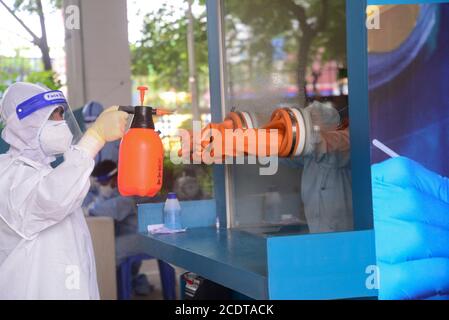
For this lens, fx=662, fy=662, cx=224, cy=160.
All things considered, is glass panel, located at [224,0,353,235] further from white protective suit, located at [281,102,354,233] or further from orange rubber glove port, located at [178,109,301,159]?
orange rubber glove port, located at [178,109,301,159]

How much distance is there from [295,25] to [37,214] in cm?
649

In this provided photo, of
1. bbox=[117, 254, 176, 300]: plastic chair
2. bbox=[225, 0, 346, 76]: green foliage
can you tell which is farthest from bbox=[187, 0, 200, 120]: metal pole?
bbox=[117, 254, 176, 300]: plastic chair

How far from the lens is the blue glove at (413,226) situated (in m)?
2.21

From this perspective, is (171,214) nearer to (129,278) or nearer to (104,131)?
(104,131)

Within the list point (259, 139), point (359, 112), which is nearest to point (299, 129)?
point (259, 139)

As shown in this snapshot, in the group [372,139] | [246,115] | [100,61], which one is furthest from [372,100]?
[100,61]

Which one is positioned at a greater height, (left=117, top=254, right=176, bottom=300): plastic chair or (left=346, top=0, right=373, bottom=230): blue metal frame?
(left=346, top=0, right=373, bottom=230): blue metal frame

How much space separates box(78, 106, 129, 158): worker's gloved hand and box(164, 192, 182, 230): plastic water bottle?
92cm

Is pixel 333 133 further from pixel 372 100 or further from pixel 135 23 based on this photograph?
pixel 135 23

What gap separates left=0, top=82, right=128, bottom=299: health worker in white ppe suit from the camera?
2.12 m

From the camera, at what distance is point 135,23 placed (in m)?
4.63

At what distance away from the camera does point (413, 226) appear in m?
2.24
